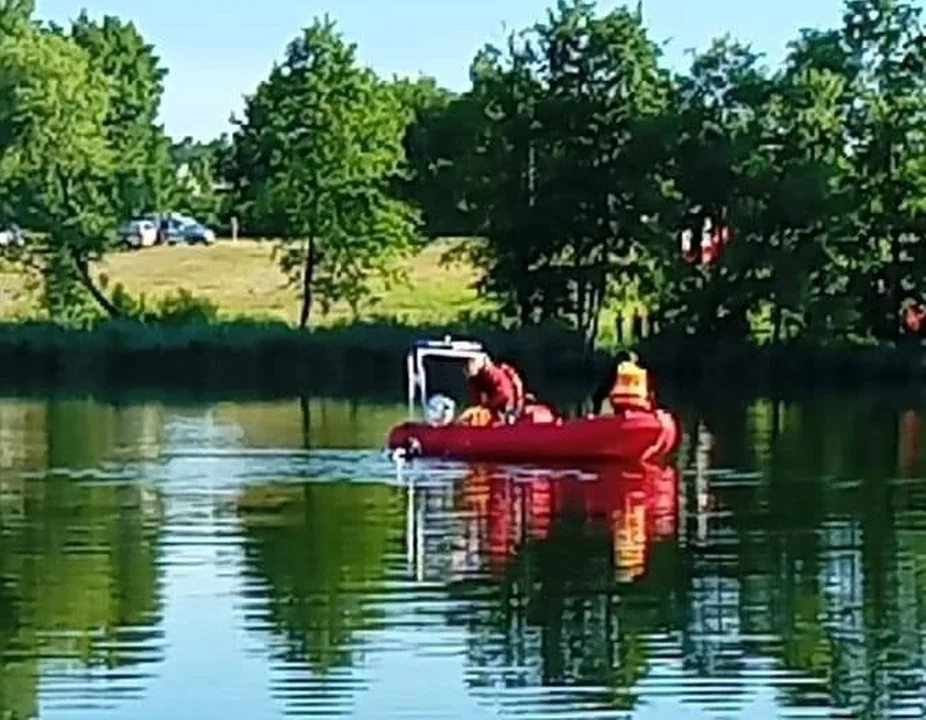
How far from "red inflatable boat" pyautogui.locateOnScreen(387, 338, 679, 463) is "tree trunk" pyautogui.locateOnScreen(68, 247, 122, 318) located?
36499mm

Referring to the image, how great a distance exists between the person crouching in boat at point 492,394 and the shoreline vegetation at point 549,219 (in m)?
24.1

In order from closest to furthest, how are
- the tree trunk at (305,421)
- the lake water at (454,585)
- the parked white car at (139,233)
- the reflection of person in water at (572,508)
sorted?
the lake water at (454,585) → the reflection of person in water at (572,508) → the tree trunk at (305,421) → the parked white car at (139,233)

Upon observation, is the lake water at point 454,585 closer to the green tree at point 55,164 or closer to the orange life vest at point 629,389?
the orange life vest at point 629,389

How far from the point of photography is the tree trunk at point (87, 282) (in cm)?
7450

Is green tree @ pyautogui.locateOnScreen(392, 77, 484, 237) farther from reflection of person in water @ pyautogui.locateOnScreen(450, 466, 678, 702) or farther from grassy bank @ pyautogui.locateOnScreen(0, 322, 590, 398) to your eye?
reflection of person in water @ pyautogui.locateOnScreen(450, 466, 678, 702)

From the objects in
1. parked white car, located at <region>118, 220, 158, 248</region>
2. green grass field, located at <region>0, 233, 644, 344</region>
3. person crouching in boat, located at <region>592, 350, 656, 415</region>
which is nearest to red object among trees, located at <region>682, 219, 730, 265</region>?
green grass field, located at <region>0, 233, 644, 344</region>

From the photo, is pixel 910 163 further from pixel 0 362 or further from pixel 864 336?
pixel 0 362

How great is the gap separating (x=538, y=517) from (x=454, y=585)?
6.92 m

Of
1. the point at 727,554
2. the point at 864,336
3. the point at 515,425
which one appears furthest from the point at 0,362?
the point at 727,554

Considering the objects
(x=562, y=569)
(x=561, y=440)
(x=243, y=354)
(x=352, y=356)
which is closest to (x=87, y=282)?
(x=243, y=354)

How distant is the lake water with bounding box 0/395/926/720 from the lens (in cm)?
1869

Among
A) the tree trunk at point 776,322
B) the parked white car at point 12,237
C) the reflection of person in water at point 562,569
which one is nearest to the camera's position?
the reflection of person in water at point 562,569

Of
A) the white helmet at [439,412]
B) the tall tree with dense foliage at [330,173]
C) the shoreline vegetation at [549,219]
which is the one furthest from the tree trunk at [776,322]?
the white helmet at [439,412]

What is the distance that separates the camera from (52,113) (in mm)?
76000
